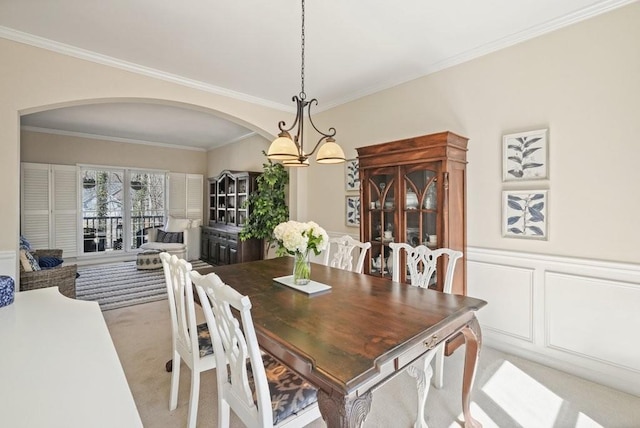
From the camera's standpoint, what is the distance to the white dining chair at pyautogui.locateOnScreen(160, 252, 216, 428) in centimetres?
169

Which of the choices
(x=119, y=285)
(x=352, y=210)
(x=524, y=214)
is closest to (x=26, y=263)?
(x=119, y=285)

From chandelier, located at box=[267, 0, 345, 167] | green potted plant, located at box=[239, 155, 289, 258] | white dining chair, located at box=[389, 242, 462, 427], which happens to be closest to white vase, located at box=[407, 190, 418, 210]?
white dining chair, located at box=[389, 242, 462, 427]

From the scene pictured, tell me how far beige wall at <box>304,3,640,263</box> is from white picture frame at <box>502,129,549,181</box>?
52 mm

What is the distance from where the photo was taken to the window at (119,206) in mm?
6457

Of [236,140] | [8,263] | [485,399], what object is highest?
[236,140]

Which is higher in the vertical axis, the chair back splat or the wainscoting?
the chair back splat

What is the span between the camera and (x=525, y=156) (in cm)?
253

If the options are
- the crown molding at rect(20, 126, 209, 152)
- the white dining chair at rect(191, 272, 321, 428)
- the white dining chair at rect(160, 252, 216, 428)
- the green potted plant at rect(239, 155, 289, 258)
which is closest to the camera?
the white dining chair at rect(191, 272, 321, 428)

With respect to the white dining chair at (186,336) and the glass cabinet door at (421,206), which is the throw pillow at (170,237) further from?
the glass cabinet door at (421,206)

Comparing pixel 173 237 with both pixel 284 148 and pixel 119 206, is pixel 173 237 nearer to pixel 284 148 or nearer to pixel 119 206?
pixel 119 206

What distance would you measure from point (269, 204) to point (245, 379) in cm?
350

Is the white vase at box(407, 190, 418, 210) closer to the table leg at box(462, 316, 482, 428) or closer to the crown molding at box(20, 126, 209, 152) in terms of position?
the table leg at box(462, 316, 482, 428)

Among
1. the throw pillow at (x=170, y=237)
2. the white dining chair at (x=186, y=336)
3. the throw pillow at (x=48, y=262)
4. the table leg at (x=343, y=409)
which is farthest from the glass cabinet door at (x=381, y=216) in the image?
the throw pillow at (x=170, y=237)

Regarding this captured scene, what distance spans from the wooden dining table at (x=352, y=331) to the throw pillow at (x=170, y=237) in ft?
16.0
